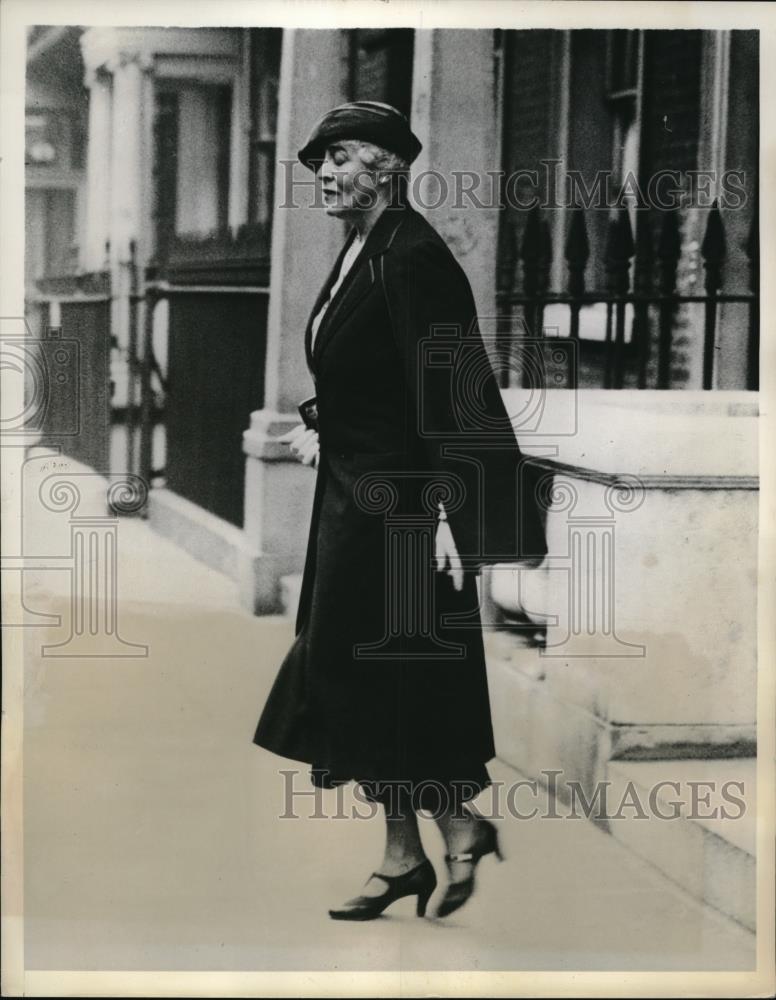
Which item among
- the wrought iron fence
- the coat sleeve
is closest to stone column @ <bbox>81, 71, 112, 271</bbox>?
the coat sleeve

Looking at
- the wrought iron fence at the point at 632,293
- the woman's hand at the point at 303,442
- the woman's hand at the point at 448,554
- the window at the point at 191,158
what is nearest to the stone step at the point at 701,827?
→ the woman's hand at the point at 448,554

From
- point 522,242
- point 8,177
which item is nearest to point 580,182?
point 522,242

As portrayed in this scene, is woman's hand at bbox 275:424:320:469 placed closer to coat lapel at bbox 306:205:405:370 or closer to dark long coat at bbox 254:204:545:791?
dark long coat at bbox 254:204:545:791

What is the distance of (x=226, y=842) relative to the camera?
4.77 meters

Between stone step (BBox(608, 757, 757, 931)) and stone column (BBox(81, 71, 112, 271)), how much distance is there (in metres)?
2.50

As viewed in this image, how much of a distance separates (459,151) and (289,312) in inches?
30.9

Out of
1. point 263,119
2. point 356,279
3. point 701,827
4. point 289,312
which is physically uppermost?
point 263,119

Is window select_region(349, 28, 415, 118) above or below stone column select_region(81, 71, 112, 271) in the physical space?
above

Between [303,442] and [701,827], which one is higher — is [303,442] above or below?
above

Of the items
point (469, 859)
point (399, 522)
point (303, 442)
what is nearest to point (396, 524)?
point (399, 522)

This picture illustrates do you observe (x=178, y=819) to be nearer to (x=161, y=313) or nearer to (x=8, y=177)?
(x=161, y=313)

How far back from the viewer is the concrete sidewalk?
4.73m

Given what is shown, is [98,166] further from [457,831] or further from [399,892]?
[399,892]

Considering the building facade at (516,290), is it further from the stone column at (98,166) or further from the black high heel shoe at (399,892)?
the black high heel shoe at (399,892)
